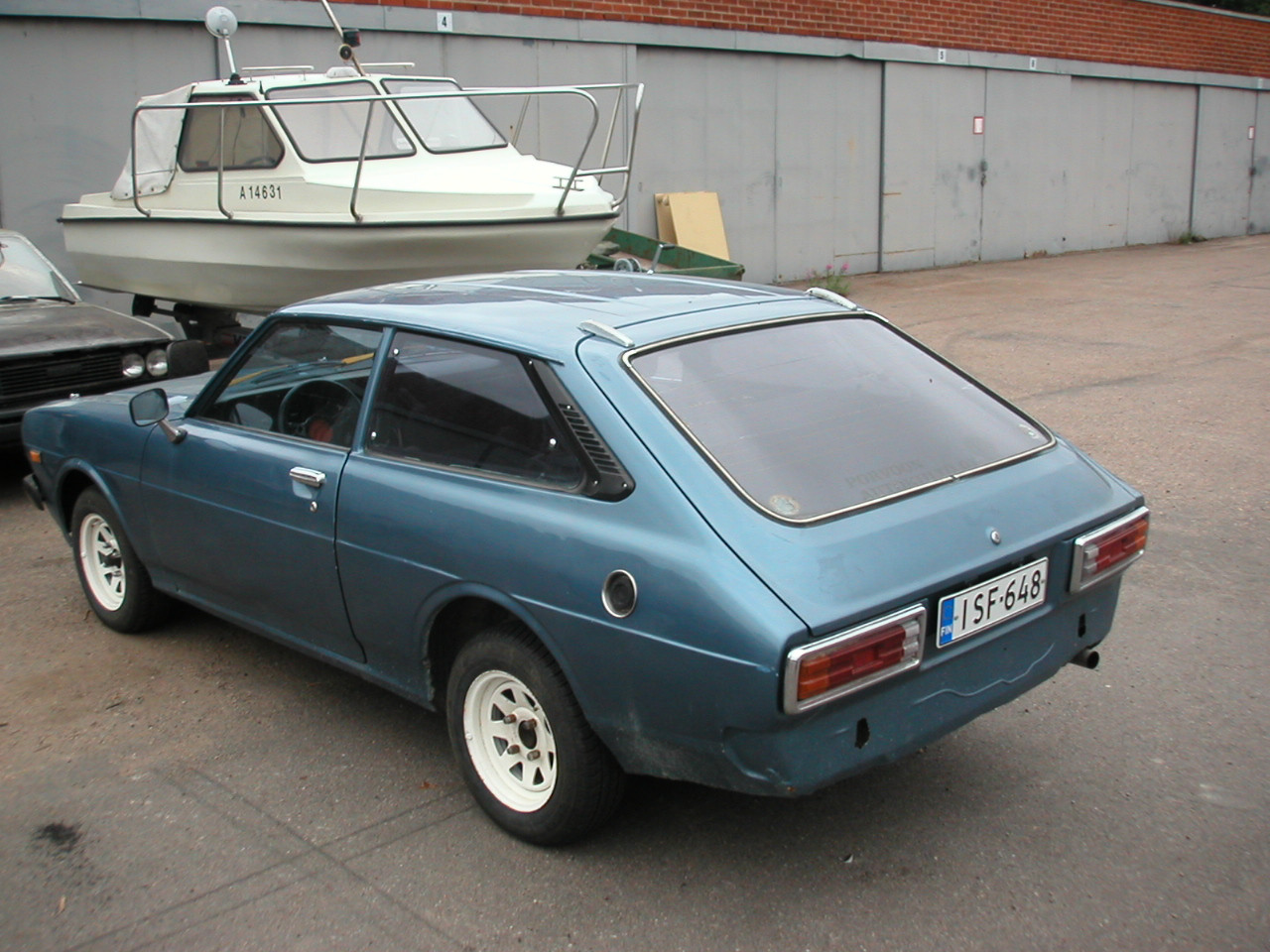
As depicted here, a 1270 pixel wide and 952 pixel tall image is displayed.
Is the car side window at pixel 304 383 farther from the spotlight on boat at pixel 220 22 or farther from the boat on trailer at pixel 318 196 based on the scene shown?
the spotlight on boat at pixel 220 22

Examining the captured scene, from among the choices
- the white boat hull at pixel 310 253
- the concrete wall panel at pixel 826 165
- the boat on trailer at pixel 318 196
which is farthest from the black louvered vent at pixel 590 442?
the concrete wall panel at pixel 826 165

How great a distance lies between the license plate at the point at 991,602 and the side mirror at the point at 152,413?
2.81 meters

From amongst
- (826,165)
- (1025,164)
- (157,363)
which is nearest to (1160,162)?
(1025,164)

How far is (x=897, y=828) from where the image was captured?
3.46 meters

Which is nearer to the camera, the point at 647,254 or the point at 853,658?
the point at 853,658

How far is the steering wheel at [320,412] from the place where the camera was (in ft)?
12.9

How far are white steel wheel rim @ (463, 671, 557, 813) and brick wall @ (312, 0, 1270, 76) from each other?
34.6ft

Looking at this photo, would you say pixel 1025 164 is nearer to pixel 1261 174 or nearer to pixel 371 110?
pixel 1261 174

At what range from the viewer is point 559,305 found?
146 inches

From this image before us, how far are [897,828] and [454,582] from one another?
54.9 inches

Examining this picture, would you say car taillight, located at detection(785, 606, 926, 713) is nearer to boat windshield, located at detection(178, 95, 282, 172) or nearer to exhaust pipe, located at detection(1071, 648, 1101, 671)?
exhaust pipe, located at detection(1071, 648, 1101, 671)

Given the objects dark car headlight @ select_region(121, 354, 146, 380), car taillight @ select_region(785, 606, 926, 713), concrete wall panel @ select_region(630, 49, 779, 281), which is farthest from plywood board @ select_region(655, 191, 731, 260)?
car taillight @ select_region(785, 606, 926, 713)

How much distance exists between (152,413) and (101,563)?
1.01m

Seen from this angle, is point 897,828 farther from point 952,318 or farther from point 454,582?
point 952,318
